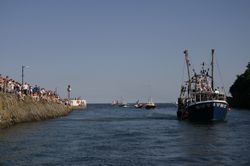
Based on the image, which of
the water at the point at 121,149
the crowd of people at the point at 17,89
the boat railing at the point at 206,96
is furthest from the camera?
the boat railing at the point at 206,96

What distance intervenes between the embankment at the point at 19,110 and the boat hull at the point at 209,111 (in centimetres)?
2243

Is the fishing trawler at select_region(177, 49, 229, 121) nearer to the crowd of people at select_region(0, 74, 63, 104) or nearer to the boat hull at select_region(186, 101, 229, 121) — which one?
the boat hull at select_region(186, 101, 229, 121)

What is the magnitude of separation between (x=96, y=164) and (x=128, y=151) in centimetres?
633

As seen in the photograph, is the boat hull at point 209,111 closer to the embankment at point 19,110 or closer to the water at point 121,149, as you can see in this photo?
the water at point 121,149

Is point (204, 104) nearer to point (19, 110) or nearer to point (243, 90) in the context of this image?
point (19, 110)

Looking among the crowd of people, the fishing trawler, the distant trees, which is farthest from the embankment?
the distant trees

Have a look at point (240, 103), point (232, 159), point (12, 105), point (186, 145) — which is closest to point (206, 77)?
point (12, 105)

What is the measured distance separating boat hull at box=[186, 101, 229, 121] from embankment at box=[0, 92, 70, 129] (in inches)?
883

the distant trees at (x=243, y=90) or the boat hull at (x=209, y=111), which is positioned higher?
the distant trees at (x=243, y=90)

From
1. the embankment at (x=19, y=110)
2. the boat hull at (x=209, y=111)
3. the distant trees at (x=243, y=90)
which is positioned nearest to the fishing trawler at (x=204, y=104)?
the boat hull at (x=209, y=111)

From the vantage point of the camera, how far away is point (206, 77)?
84438 millimetres

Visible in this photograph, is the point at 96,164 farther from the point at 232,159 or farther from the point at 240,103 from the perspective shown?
the point at 240,103

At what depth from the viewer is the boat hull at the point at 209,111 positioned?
70250 millimetres

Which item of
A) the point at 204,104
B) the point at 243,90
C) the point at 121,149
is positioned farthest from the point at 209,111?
the point at 243,90
